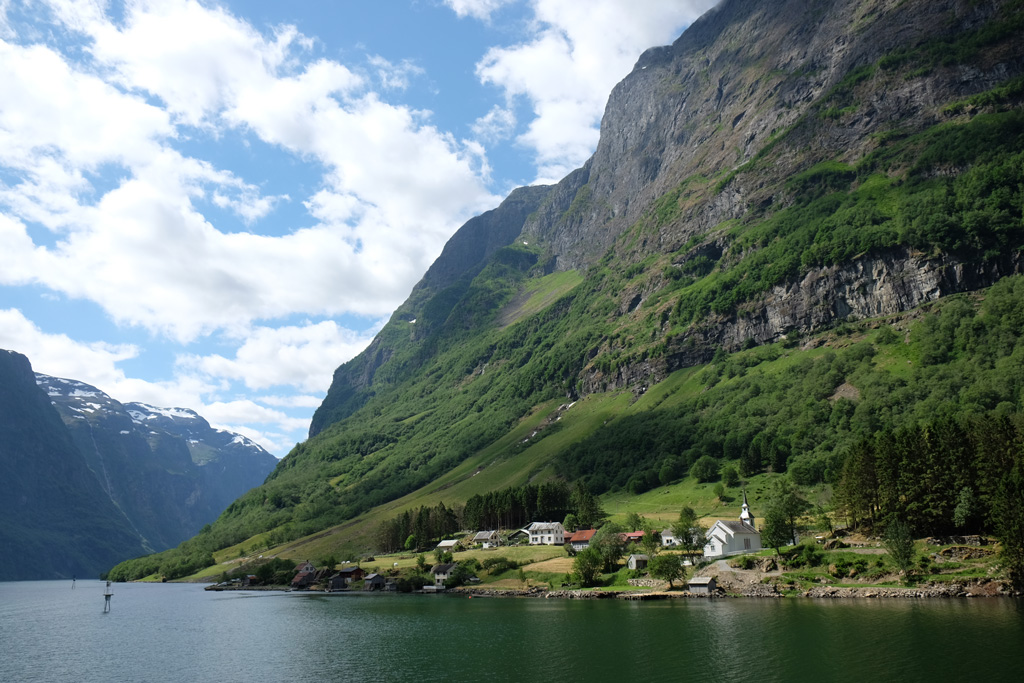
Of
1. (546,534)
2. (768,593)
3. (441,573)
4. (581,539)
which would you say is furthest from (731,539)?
(441,573)

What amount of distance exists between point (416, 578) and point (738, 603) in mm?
80514

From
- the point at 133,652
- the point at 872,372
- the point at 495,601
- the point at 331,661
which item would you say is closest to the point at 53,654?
the point at 133,652

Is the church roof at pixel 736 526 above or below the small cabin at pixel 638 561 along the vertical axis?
above

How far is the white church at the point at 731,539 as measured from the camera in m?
116

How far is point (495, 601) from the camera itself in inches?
4646

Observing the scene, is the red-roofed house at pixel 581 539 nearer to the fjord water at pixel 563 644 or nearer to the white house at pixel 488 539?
the white house at pixel 488 539

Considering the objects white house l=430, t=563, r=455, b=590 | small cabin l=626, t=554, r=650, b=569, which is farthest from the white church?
white house l=430, t=563, r=455, b=590

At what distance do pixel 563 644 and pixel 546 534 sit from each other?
320ft

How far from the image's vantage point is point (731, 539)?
116500 mm

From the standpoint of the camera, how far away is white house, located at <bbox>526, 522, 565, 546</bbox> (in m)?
162

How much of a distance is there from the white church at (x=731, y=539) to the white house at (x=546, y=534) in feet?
162

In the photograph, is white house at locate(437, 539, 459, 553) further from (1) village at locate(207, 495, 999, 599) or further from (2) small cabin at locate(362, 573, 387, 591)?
(2) small cabin at locate(362, 573, 387, 591)

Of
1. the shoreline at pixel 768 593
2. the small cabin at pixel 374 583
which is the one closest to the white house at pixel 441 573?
the shoreline at pixel 768 593

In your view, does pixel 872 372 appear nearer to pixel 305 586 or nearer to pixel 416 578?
pixel 416 578
